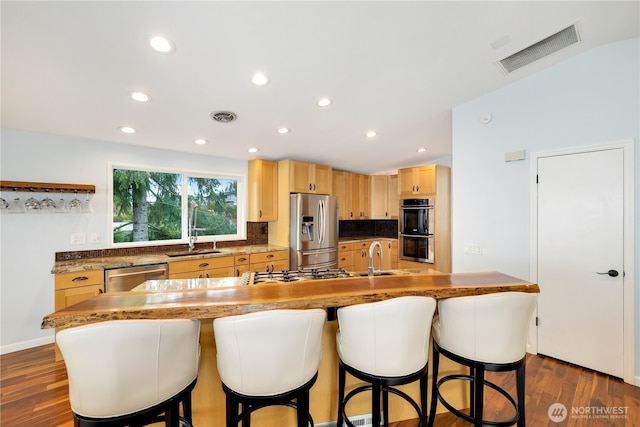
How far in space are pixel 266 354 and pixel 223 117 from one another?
2455 millimetres

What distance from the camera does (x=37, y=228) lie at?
2904 mm

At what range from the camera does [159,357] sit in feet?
3.43

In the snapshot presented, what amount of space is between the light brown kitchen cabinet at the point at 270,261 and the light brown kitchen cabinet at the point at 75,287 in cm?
173

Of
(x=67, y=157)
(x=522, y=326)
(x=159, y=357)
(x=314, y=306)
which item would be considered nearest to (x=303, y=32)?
(x=314, y=306)

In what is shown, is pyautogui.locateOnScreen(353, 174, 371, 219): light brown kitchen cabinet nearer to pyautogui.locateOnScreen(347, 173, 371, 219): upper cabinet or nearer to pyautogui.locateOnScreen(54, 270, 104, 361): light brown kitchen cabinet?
pyautogui.locateOnScreen(347, 173, 371, 219): upper cabinet

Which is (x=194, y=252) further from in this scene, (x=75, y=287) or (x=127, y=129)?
(x=127, y=129)

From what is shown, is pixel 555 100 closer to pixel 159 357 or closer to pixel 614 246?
pixel 614 246

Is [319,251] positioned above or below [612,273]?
below

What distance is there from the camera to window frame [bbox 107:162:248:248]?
3.32 meters

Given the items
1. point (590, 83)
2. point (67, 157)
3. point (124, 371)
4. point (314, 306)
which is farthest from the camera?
point (67, 157)

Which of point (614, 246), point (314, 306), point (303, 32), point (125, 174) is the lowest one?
point (314, 306)

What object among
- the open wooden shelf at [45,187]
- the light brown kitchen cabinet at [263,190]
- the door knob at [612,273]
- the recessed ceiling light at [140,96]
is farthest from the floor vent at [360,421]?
the open wooden shelf at [45,187]

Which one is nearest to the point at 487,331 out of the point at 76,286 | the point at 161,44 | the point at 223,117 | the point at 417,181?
the point at 161,44

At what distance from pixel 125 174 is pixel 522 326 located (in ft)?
14.1
